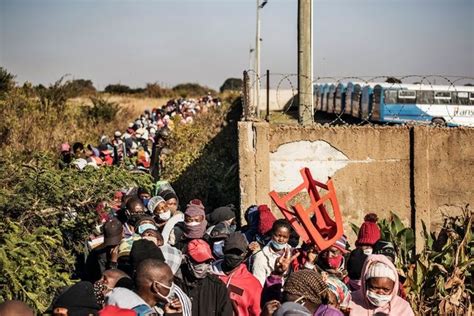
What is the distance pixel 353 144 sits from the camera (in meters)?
10.1

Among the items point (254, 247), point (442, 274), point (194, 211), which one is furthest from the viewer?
point (442, 274)

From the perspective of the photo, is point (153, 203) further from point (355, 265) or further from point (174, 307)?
point (174, 307)

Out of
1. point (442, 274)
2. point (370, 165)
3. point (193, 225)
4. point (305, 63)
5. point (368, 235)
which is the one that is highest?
point (305, 63)

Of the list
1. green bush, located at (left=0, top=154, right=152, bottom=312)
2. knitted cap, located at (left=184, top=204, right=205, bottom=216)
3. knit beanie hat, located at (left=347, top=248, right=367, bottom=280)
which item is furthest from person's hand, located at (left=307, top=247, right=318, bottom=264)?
green bush, located at (left=0, top=154, right=152, bottom=312)

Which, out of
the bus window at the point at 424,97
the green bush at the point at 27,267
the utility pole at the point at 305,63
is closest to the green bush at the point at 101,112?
the bus window at the point at 424,97

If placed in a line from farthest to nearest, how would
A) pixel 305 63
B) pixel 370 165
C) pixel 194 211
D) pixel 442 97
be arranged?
pixel 442 97
pixel 305 63
pixel 370 165
pixel 194 211

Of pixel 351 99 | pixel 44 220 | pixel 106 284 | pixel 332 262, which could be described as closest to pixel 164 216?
pixel 44 220

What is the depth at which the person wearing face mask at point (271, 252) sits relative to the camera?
6559 mm

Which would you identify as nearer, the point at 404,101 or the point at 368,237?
the point at 368,237

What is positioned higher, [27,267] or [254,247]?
[27,267]

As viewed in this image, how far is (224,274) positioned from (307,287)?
133 centimetres

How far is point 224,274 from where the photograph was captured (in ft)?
20.0

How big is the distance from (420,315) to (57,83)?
24.0 metres

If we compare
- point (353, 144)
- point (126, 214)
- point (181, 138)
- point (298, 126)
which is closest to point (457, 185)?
point (353, 144)
